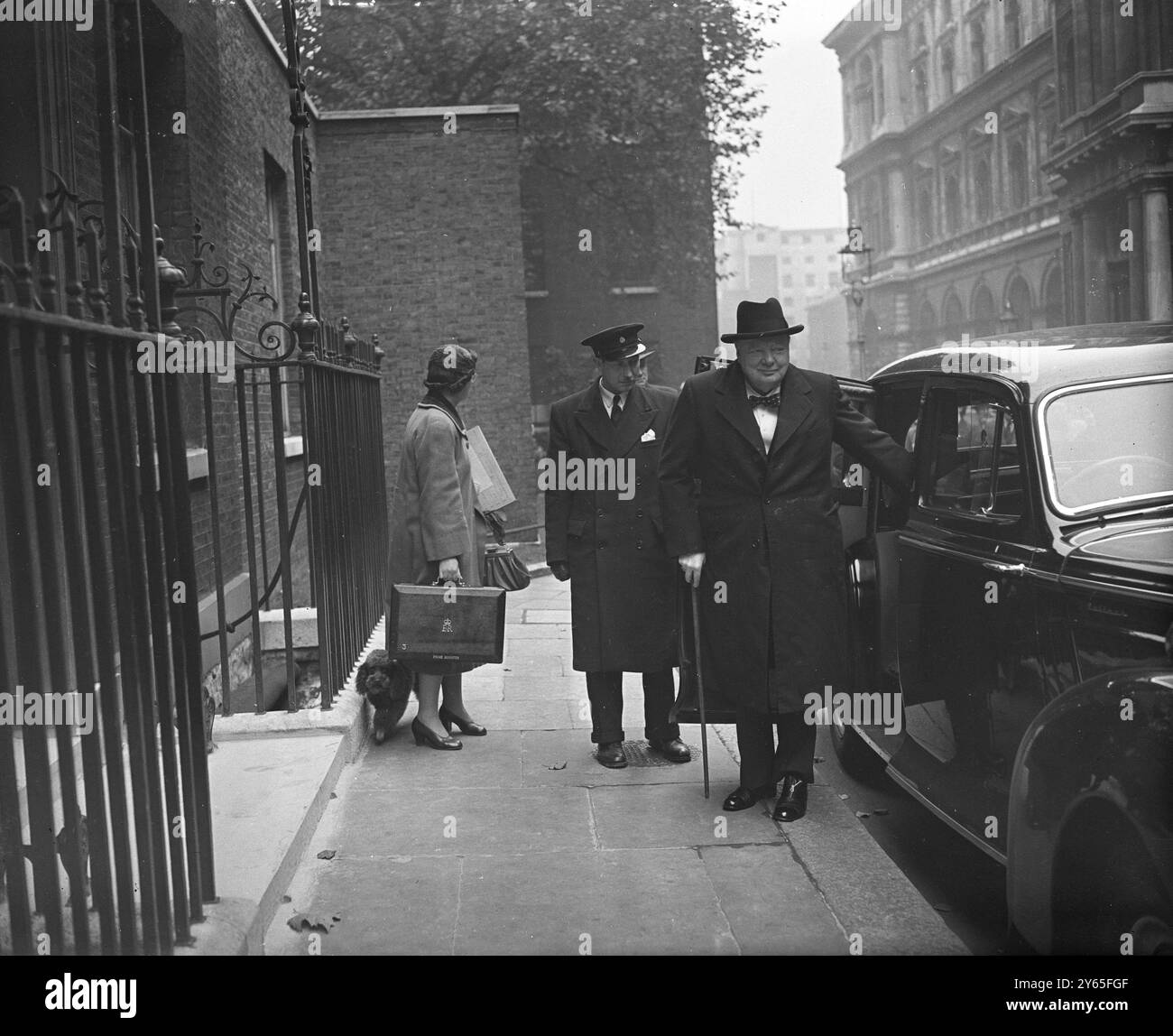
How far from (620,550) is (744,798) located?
1321 mm

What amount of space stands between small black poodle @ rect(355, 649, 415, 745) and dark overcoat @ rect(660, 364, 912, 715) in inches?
72.4

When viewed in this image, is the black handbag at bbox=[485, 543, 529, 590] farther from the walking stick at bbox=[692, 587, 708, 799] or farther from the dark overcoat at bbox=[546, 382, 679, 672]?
the walking stick at bbox=[692, 587, 708, 799]

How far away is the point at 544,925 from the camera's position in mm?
3936

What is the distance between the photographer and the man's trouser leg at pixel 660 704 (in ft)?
19.6

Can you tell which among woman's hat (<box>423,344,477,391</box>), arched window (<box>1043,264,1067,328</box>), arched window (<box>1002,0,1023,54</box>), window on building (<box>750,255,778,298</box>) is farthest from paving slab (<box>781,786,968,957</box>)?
window on building (<box>750,255,778,298</box>)

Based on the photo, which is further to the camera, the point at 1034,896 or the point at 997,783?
the point at 997,783

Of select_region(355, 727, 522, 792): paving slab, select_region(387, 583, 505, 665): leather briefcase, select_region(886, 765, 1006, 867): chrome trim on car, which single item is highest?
select_region(387, 583, 505, 665): leather briefcase

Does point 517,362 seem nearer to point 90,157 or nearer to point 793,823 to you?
point 90,157

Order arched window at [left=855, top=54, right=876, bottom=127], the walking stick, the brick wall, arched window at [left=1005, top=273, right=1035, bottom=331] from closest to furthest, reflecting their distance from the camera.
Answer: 1. the walking stick
2. the brick wall
3. arched window at [left=1005, top=273, right=1035, bottom=331]
4. arched window at [left=855, top=54, right=876, bottom=127]

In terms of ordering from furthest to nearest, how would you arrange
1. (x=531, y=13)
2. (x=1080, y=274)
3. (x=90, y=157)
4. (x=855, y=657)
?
(x=531, y=13) < (x=1080, y=274) < (x=90, y=157) < (x=855, y=657)

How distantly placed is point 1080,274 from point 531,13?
601 inches

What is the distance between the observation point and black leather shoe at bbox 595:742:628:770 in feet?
19.2

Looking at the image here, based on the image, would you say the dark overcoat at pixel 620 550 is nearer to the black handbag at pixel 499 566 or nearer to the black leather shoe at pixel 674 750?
the black leather shoe at pixel 674 750
